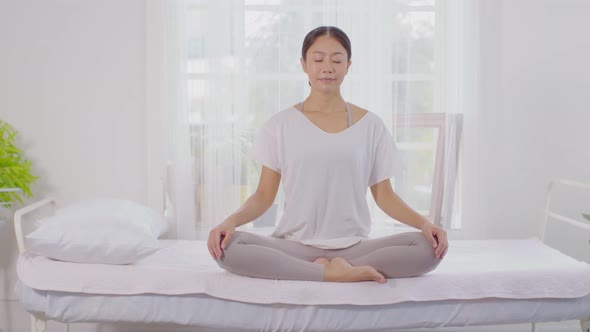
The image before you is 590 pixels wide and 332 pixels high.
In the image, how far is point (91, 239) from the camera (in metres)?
2.10

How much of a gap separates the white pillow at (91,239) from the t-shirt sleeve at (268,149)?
18.4 inches

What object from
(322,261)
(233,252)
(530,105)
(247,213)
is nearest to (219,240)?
(233,252)

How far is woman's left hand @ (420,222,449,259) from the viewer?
1.98 meters

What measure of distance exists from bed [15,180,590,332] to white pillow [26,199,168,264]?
35mm

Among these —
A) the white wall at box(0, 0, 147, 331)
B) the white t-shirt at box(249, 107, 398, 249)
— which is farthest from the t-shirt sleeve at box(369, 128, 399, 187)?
the white wall at box(0, 0, 147, 331)

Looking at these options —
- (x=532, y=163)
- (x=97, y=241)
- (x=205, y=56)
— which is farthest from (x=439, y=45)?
(x=97, y=241)

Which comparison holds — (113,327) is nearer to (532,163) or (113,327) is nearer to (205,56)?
(205,56)

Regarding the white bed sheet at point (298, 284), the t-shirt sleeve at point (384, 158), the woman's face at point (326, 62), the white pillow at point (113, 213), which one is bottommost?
the white bed sheet at point (298, 284)

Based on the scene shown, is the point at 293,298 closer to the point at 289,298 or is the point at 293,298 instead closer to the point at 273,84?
the point at 289,298

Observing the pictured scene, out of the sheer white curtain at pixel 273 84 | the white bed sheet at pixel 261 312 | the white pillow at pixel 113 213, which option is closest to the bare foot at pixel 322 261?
the white bed sheet at pixel 261 312

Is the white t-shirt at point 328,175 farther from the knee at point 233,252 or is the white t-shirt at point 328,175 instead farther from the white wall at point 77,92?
the white wall at point 77,92

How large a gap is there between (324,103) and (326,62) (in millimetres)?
157

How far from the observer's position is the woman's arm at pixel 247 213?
1.99 metres

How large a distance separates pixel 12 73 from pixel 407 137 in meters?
1.86
